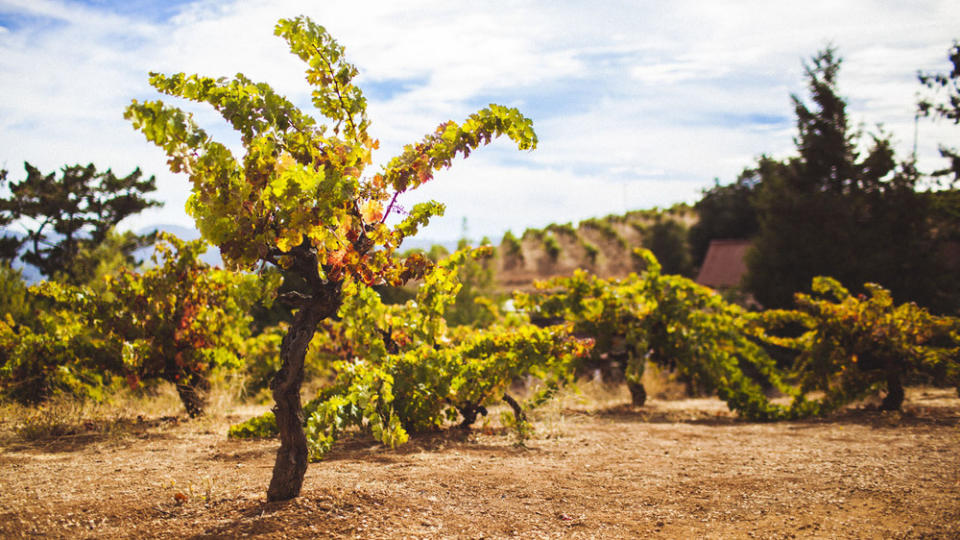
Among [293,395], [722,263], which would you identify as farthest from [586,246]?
[293,395]

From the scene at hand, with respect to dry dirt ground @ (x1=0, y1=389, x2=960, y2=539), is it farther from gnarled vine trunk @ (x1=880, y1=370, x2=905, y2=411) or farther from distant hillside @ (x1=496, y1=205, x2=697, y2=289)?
distant hillside @ (x1=496, y1=205, x2=697, y2=289)

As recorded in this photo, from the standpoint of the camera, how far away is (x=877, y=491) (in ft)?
12.0

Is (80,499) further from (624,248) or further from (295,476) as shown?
(624,248)

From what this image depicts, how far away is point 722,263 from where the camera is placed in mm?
23469

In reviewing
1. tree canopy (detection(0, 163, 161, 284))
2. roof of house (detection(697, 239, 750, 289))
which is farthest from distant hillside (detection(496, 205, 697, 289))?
tree canopy (detection(0, 163, 161, 284))

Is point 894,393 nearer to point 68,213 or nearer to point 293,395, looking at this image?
point 293,395

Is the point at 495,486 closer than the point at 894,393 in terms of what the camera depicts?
Yes

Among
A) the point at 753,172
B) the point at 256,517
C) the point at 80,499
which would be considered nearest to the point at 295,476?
the point at 256,517

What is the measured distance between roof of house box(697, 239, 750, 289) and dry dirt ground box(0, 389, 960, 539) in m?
17.9

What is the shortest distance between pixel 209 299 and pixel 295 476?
3.42 meters

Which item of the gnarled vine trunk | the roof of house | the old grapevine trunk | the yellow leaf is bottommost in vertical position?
the gnarled vine trunk

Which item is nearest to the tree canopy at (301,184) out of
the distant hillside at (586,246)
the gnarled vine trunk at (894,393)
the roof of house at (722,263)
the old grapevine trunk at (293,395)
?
the old grapevine trunk at (293,395)

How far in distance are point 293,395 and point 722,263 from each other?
74.8ft

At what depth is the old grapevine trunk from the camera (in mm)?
2938
